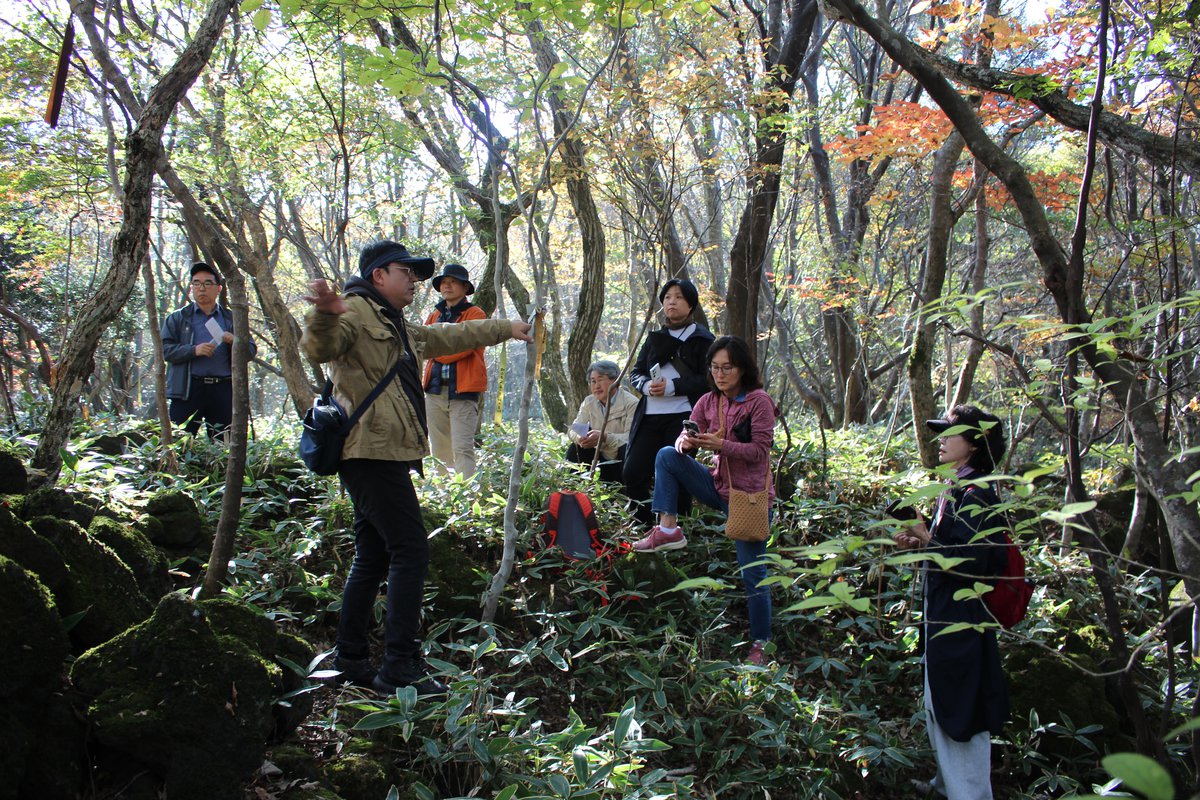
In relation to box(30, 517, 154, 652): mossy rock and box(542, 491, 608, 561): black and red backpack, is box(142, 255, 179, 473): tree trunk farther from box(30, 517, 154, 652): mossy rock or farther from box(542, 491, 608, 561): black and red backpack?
box(542, 491, 608, 561): black and red backpack

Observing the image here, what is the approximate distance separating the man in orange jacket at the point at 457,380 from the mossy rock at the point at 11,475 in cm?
298

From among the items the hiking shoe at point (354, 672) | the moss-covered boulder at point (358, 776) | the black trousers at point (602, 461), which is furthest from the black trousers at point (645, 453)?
the moss-covered boulder at point (358, 776)

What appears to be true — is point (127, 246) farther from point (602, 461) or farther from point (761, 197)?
point (761, 197)

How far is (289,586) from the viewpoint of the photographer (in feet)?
14.0

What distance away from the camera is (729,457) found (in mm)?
4578

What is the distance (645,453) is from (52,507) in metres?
3.71

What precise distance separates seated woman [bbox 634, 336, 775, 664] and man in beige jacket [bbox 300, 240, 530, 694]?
184 cm

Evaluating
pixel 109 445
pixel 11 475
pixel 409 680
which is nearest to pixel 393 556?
pixel 409 680

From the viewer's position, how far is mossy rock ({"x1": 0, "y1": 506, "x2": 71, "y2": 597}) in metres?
2.60

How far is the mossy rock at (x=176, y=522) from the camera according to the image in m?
4.21

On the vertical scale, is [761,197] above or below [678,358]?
above

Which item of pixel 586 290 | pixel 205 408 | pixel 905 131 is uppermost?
pixel 905 131

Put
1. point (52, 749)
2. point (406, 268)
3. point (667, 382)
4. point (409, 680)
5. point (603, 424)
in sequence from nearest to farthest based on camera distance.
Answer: point (52, 749), point (409, 680), point (406, 268), point (667, 382), point (603, 424)

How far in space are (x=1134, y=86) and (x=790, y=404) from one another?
17768mm
